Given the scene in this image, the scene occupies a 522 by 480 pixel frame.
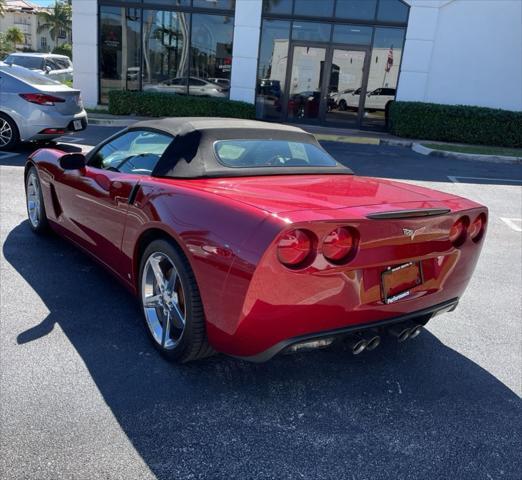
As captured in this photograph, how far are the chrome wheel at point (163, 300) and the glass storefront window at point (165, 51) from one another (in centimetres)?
1485

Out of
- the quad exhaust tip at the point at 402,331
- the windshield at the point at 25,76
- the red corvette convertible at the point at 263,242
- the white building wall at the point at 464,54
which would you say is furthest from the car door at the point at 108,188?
the white building wall at the point at 464,54

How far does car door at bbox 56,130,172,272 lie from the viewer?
333 centimetres

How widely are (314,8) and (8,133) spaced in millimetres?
10905

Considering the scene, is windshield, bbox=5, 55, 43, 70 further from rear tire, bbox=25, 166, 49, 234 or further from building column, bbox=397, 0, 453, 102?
rear tire, bbox=25, 166, 49, 234

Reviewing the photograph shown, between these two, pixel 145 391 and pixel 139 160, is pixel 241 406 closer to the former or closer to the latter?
pixel 145 391

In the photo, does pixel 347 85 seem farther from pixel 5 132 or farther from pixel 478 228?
pixel 478 228

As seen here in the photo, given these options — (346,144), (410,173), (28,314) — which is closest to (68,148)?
(28,314)

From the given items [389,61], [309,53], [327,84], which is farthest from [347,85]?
[309,53]

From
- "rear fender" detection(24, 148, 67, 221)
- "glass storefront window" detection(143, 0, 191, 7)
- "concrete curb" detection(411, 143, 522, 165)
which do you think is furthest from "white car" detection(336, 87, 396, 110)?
"rear fender" detection(24, 148, 67, 221)

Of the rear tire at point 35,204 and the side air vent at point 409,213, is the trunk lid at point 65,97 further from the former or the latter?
the side air vent at point 409,213

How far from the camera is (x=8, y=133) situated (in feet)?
29.3

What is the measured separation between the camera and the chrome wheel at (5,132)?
887 cm

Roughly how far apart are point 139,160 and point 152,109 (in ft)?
41.4

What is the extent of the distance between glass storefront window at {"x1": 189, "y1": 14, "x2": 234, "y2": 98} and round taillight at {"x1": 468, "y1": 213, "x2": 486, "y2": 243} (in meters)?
14.7
